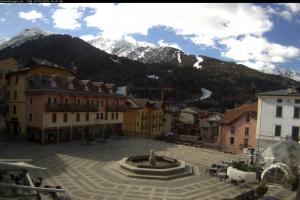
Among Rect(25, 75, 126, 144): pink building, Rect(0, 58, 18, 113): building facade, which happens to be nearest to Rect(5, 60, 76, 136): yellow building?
Rect(0, 58, 18, 113): building facade

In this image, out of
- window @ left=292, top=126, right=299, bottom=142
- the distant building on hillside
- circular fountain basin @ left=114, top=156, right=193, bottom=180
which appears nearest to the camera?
circular fountain basin @ left=114, top=156, right=193, bottom=180

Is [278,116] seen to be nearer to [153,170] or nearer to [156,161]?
[156,161]

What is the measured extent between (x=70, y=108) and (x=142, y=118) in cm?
2644

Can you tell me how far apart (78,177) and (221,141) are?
125ft

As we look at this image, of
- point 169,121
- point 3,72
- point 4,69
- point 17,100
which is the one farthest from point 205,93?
point 17,100

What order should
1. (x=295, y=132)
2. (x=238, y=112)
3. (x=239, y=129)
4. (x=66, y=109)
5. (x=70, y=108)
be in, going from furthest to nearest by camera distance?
1. (x=238, y=112)
2. (x=239, y=129)
3. (x=70, y=108)
4. (x=66, y=109)
5. (x=295, y=132)

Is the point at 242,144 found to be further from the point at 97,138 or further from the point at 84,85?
the point at 84,85

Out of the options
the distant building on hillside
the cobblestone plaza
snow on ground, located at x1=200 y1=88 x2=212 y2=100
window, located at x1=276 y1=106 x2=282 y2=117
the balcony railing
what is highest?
snow on ground, located at x1=200 y1=88 x2=212 y2=100

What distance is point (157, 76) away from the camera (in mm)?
176375

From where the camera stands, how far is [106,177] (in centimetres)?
2934

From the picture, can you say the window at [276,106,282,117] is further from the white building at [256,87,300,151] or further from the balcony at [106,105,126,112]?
the balcony at [106,105,126,112]

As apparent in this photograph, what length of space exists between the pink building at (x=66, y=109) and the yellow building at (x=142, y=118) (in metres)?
9.72

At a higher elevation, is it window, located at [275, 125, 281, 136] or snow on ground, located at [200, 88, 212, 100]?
snow on ground, located at [200, 88, 212, 100]

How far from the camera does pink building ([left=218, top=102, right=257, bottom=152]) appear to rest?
5766 centimetres
